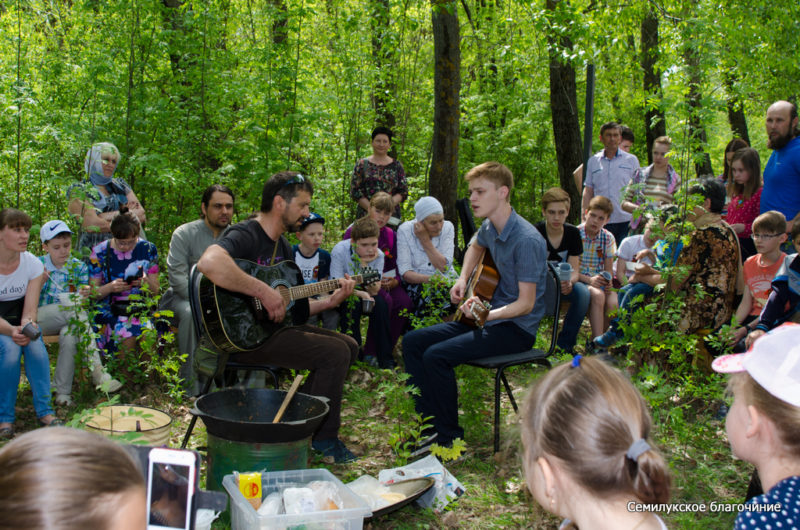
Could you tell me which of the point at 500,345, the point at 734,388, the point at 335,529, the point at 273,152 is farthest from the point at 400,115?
the point at 734,388

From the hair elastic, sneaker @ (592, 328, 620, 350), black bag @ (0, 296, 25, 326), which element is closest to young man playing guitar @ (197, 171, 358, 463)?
black bag @ (0, 296, 25, 326)

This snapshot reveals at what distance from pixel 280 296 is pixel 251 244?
37 centimetres

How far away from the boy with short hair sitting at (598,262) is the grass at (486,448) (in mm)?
1165

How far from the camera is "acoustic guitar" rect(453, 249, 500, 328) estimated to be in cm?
412

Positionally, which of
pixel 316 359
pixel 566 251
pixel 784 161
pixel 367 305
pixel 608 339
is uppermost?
pixel 784 161

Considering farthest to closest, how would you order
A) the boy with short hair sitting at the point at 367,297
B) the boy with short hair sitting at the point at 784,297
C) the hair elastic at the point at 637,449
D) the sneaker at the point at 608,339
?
the boy with short hair sitting at the point at 367,297
the sneaker at the point at 608,339
the boy with short hair sitting at the point at 784,297
the hair elastic at the point at 637,449

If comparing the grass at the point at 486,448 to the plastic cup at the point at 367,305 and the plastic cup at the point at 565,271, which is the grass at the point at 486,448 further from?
the plastic cup at the point at 565,271

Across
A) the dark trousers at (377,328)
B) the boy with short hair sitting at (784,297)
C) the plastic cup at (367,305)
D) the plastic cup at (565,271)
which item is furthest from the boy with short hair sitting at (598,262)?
the plastic cup at (367,305)

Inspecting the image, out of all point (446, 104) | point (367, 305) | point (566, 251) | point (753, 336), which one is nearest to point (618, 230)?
point (566, 251)

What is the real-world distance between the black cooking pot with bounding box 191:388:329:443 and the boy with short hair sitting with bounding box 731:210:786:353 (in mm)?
3256

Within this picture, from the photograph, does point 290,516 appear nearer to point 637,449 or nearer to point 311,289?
point 637,449

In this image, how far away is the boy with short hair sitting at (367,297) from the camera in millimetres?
5602

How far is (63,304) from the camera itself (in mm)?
4812

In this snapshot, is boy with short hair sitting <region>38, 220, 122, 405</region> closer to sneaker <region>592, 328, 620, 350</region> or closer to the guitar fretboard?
the guitar fretboard
